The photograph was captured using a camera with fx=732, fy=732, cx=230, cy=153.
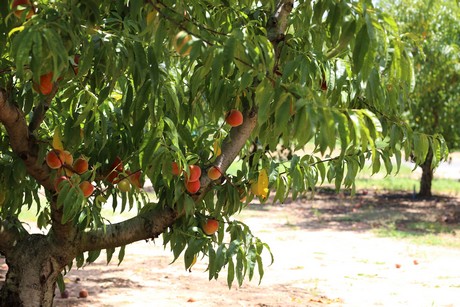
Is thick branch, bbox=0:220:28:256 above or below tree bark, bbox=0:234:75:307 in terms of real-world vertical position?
above

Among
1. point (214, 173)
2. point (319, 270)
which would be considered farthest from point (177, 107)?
point (319, 270)

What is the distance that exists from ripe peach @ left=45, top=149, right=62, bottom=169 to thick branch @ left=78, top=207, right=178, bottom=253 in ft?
1.63

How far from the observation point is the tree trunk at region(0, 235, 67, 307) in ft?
12.0

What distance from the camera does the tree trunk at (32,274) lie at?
3.67 metres

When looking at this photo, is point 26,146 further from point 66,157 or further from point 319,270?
point 319,270

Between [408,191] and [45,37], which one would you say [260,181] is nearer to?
[45,37]

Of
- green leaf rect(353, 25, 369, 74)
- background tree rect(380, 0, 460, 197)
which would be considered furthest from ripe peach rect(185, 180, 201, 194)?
background tree rect(380, 0, 460, 197)

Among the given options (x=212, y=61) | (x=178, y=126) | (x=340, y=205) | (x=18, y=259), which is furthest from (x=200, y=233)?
(x=340, y=205)

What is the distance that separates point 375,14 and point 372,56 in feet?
0.51

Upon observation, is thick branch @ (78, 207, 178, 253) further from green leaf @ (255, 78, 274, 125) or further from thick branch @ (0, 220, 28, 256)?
green leaf @ (255, 78, 274, 125)

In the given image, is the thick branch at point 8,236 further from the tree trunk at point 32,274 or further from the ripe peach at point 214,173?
the ripe peach at point 214,173

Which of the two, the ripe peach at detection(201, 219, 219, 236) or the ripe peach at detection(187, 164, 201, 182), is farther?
the ripe peach at detection(201, 219, 219, 236)

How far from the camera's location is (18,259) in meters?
3.70

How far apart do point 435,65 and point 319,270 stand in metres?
5.97
